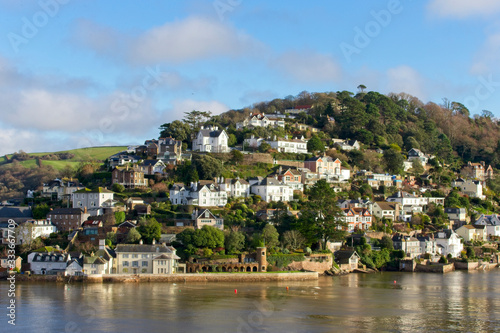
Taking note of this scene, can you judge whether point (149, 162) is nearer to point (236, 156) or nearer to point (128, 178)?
point (128, 178)

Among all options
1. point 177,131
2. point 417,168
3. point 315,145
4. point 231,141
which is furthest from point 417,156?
point 177,131

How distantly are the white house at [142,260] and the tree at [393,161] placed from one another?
43669mm

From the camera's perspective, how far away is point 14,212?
186 feet

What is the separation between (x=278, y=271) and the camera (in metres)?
50.5

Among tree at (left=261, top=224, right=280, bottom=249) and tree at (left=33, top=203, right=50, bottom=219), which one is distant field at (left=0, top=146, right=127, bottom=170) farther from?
tree at (left=261, top=224, right=280, bottom=249)

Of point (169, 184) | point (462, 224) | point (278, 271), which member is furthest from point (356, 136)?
point (278, 271)

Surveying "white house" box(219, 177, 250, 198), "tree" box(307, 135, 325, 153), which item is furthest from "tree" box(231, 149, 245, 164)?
"tree" box(307, 135, 325, 153)

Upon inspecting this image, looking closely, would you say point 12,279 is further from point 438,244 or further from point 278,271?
point 438,244

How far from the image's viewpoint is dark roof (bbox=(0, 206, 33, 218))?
5628 centimetres

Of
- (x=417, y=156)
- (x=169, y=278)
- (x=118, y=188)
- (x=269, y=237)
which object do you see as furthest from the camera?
(x=417, y=156)

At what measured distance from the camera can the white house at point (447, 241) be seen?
6338 cm

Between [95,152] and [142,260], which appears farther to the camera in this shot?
[95,152]

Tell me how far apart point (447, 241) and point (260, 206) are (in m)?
20.5

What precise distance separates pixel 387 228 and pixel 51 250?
34774 millimetres
